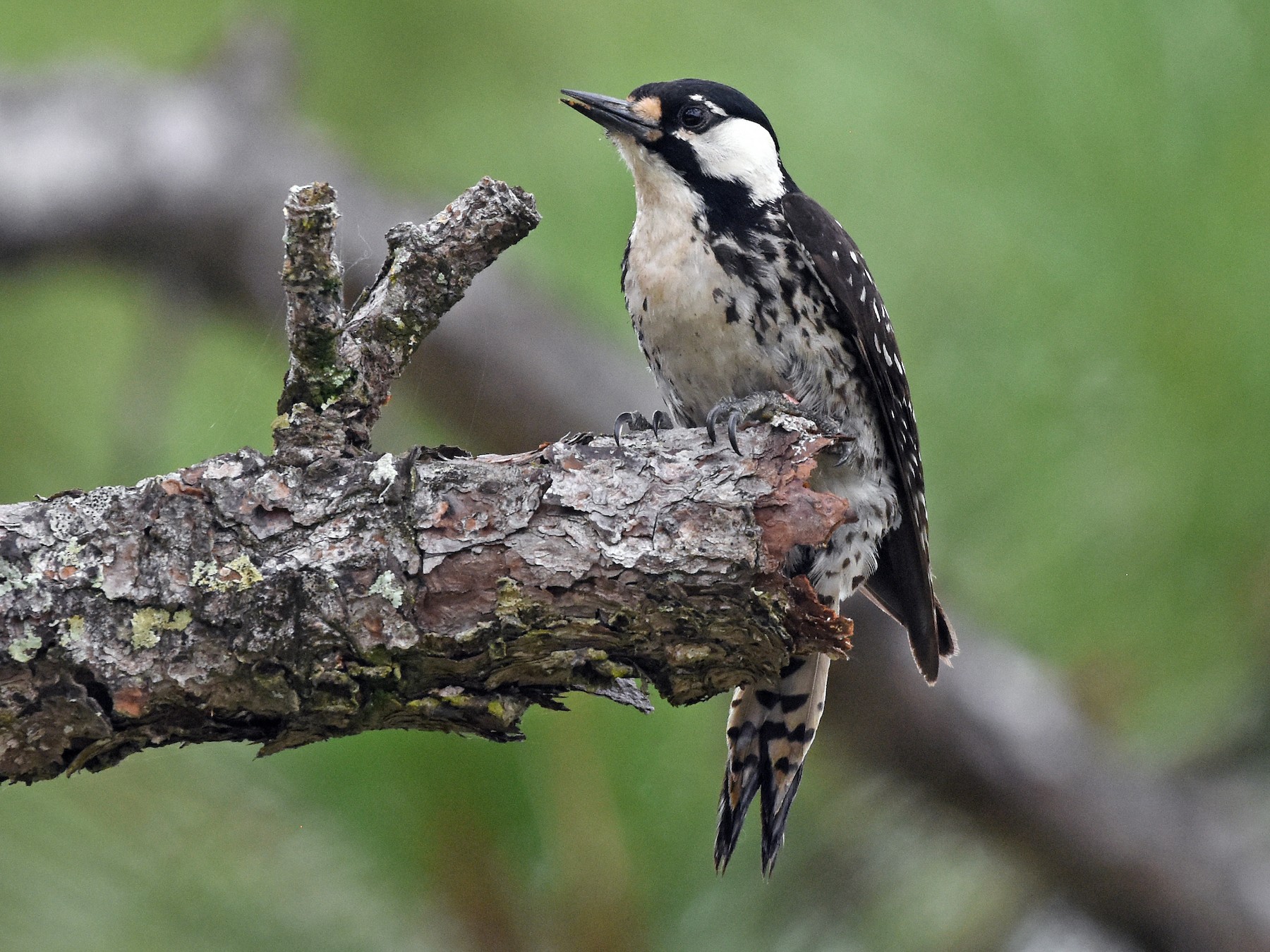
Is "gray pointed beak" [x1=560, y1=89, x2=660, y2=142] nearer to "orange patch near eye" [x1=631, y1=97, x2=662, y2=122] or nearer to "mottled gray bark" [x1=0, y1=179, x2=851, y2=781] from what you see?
"orange patch near eye" [x1=631, y1=97, x2=662, y2=122]

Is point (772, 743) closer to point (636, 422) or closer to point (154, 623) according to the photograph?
point (636, 422)

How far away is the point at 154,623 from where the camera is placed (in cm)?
148

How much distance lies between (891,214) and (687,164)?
0.46 meters

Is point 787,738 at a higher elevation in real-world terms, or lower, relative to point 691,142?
lower

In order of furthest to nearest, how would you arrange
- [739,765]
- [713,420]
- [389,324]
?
[739,765] < [713,420] < [389,324]

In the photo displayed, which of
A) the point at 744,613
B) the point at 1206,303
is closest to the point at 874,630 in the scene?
the point at 1206,303

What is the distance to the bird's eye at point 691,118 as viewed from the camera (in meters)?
2.55

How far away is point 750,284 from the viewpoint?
91.4 inches

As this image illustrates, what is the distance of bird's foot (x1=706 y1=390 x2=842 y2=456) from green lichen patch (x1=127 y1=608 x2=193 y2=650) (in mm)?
702

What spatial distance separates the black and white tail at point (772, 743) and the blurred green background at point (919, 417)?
49 mm

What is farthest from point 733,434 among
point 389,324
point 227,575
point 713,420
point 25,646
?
point 25,646

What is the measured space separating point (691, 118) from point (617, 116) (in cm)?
17

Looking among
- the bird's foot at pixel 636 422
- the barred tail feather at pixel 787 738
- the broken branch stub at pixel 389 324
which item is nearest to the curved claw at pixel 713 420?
the bird's foot at pixel 636 422

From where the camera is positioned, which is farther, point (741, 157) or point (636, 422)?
point (741, 157)
